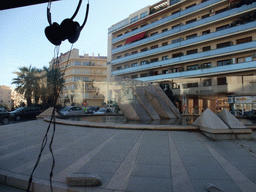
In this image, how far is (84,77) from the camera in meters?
54.5

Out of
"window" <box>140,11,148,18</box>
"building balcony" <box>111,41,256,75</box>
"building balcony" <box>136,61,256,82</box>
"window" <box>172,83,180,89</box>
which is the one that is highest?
"window" <box>140,11,148,18</box>

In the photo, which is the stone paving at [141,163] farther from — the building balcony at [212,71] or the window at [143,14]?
the window at [143,14]

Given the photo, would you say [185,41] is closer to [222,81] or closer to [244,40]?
[244,40]

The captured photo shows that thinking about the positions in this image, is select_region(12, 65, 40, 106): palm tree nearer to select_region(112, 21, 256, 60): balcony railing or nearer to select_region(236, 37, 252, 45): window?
select_region(112, 21, 256, 60): balcony railing

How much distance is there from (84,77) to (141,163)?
53.2 meters

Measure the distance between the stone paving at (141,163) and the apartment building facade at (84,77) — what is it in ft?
149

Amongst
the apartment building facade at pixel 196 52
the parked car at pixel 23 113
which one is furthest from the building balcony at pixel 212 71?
the parked car at pixel 23 113

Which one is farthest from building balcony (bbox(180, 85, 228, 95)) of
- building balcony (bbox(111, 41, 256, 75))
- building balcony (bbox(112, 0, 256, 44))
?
building balcony (bbox(112, 0, 256, 44))

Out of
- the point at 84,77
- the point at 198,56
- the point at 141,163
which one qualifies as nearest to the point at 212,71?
the point at 198,56

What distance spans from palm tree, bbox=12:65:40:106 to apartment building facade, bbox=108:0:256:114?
52.4 feet

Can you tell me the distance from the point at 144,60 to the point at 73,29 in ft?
106

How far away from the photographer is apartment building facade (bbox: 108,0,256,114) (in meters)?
22.7

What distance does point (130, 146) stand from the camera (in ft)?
15.3

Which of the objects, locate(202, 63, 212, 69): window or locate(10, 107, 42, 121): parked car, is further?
locate(202, 63, 212, 69): window
